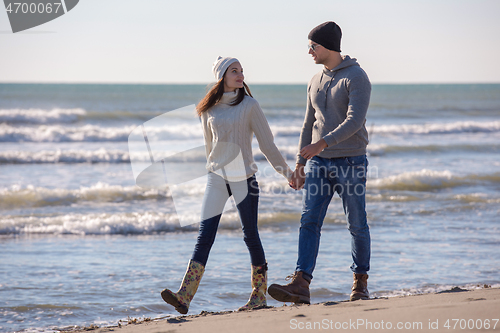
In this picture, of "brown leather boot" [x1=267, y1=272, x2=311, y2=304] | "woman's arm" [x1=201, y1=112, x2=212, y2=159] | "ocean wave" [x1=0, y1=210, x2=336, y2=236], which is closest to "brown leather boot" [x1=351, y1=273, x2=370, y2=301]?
"brown leather boot" [x1=267, y1=272, x2=311, y2=304]

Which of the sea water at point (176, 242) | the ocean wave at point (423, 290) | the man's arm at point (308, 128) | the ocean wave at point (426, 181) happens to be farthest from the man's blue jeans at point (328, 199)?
the ocean wave at point (426, 181)

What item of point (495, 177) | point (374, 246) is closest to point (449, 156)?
point (495, 177)

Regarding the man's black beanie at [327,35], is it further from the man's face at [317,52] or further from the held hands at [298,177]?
the held hands at [298,177]

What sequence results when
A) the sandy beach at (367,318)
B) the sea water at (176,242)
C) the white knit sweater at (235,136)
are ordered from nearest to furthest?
the sandy beach at (367,318) → the white knit sweater at (235,136) → the sea water at (176,242)

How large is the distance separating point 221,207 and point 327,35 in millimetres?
1404

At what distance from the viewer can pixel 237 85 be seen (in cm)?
339

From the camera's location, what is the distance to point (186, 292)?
10.9 ft

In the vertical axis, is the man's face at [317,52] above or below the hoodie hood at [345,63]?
above

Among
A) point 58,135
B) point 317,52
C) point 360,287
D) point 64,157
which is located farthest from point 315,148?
point 58,135

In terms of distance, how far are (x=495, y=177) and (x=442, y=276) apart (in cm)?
730

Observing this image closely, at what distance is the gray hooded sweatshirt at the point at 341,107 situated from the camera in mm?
3180

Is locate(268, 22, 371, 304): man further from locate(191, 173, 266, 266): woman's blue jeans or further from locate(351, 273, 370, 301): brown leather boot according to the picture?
locate(191, 173, 266, 266): woman's blue jeans

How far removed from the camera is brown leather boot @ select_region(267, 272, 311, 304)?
318 cm

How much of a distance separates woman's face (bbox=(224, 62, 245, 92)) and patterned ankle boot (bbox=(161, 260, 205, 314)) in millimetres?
1261
